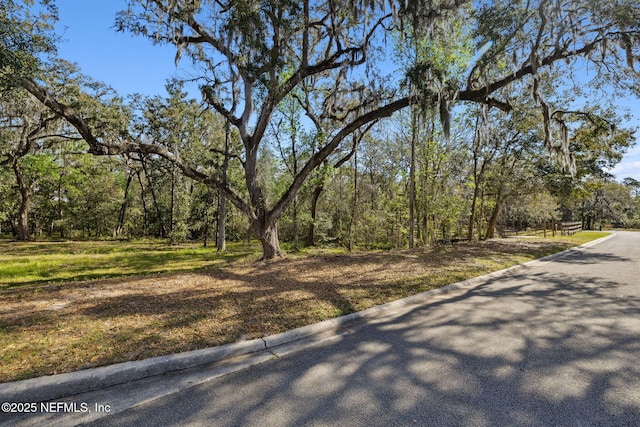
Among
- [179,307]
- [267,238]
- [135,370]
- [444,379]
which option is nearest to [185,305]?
[179,307]

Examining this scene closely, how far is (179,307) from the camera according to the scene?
4688mm

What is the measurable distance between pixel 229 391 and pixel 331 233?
840 inches

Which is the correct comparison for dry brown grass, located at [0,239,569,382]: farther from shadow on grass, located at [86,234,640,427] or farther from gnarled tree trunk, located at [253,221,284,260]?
gnarled tree trunk, located at [253,221,284,260]

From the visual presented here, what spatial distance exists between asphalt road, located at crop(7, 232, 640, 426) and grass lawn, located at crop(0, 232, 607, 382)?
0.88 metres

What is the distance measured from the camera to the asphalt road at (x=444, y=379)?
7.35ft

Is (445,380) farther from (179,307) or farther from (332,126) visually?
(332,126)

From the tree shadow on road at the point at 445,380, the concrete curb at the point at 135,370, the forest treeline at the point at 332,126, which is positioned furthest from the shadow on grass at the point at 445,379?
the forest treeline at the point at 332,126

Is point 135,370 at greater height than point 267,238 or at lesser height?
lesser

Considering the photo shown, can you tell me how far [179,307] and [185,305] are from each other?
0.12m

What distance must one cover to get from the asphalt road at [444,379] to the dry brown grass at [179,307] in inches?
34.5

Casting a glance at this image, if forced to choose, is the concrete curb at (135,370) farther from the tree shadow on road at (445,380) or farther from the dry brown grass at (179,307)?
the tree shadow on road at (445,380)

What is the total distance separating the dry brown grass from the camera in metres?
3.20

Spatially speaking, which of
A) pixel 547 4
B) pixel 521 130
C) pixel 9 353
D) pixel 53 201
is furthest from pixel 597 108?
pixel 53 201

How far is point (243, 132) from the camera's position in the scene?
988 cm
